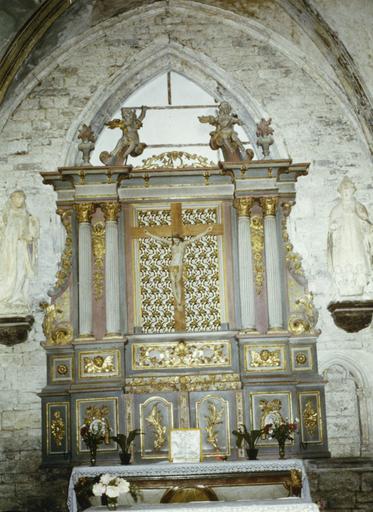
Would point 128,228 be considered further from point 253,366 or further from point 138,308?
point 253,366

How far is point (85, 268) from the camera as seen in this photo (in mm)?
9938

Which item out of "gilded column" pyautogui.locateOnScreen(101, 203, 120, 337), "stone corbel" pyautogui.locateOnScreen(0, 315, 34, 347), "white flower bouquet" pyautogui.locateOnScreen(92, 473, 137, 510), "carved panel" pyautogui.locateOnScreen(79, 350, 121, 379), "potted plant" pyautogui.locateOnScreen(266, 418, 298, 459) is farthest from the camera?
"stone corbel" pyautogui.locateOnScreen(0, 315, 34, 347)

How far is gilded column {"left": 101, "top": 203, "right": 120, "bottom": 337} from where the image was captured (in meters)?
9.76

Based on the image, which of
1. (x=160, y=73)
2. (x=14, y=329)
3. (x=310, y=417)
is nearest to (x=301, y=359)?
(x=310, y=417)

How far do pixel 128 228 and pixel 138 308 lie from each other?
3.13ft

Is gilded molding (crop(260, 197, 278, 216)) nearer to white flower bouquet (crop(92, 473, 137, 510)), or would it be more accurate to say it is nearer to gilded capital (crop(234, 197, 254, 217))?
gilded capital (crop(234, 197, 254, 217))

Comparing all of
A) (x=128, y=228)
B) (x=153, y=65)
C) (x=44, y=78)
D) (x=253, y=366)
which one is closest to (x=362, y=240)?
(x=253, y=366)

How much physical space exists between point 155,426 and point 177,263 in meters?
1.84

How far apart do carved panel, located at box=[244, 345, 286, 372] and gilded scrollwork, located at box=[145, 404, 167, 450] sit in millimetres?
1093

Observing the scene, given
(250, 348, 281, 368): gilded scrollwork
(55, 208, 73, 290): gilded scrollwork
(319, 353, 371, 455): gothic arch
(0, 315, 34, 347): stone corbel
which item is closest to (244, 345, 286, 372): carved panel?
(250, 348, 281, 368): gilded scrollwork

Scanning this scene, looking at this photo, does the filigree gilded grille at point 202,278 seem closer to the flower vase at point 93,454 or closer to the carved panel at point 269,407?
the carved panel at point 269,407

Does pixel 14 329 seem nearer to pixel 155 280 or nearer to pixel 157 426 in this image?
pixel 155 280

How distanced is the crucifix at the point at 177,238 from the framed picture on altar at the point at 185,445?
4.87 feet

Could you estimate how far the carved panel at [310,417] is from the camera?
31.4ft
